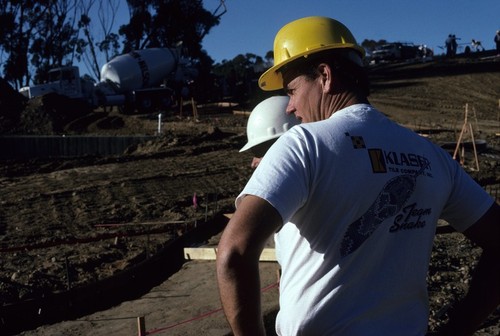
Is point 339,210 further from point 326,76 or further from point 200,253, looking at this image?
point 200,253

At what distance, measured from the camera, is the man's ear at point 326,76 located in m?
1.89

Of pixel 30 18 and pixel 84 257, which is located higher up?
pixel 30 18

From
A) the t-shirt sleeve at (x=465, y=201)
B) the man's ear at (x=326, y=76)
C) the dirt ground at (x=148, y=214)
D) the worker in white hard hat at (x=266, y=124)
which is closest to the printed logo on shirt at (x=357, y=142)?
the man's ear at (x=326, y=76)

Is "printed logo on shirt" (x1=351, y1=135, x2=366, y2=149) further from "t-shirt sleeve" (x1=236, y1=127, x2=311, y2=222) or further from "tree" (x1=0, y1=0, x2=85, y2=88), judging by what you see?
"tree" (x1=0, y1=0, x2=85, y2=88)

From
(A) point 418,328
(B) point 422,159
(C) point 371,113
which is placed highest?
(C) point 371,113

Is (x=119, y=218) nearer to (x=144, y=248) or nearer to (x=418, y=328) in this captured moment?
(x=144, y=248)

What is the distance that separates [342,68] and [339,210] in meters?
0.46

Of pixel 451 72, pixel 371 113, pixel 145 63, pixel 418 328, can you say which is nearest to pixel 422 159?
pixel 371 113

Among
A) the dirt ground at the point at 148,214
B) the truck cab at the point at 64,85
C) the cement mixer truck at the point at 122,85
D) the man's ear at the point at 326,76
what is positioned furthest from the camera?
the cement mixer truck at the point at 122,85

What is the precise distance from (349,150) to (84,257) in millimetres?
7394

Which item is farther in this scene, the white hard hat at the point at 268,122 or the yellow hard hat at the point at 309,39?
the white hard hat at the point at 268,122

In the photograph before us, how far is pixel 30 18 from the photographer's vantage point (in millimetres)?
53594

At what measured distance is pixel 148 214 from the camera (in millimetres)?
11367

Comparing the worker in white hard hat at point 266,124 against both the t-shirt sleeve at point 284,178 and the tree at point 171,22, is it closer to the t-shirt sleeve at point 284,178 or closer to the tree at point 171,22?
the t-shirt sleeve at point 284,178
